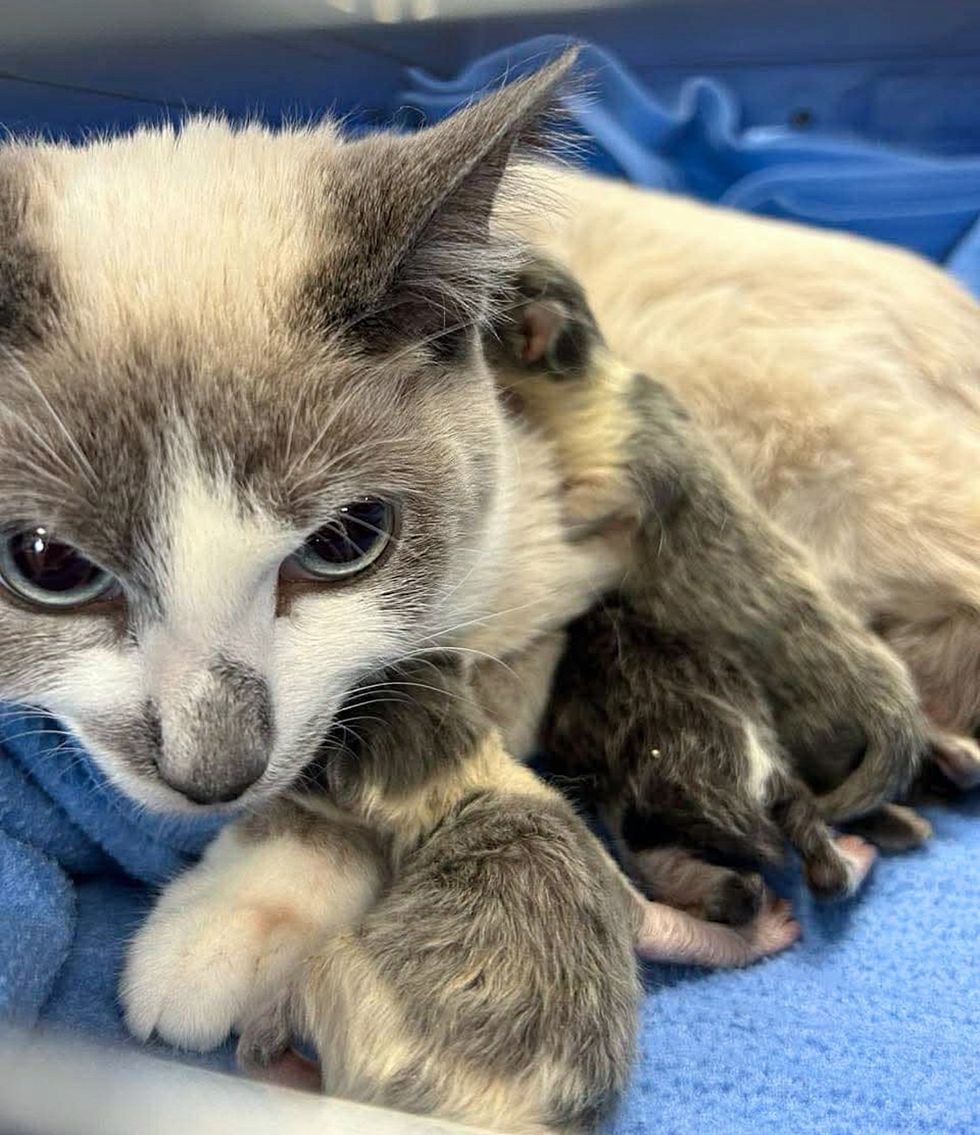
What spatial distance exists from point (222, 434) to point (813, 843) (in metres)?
0.72

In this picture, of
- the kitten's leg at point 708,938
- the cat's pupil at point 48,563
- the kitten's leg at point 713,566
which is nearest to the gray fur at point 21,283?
the cat's pupil at point 48,563

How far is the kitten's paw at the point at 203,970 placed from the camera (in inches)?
32.8

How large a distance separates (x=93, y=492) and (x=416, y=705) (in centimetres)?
35

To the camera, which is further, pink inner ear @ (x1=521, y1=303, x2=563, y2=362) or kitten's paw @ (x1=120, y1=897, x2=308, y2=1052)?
pink inner ear @ (x1=521, y1=303, x2=563, y2=362)

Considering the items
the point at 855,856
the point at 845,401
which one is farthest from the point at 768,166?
the point at 855,856

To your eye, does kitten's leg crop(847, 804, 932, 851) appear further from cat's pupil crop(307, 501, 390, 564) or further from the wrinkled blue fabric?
the wrinkled blue fabric

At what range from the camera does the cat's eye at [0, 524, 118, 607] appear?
0.76 metres

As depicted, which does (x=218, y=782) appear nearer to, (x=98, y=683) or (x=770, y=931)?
(x=98, y=683)

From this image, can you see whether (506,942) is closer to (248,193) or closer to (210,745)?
(210,745)

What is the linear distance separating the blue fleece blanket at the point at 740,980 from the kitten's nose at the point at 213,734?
0.61 feet

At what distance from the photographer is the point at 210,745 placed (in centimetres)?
75

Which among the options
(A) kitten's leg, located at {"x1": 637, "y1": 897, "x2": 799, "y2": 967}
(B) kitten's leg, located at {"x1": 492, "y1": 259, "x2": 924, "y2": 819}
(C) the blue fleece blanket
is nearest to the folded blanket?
(C) the blue fleece blanket

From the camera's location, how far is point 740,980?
1.05 m

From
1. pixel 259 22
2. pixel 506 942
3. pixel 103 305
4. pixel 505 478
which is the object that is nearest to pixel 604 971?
pixel 506 942
